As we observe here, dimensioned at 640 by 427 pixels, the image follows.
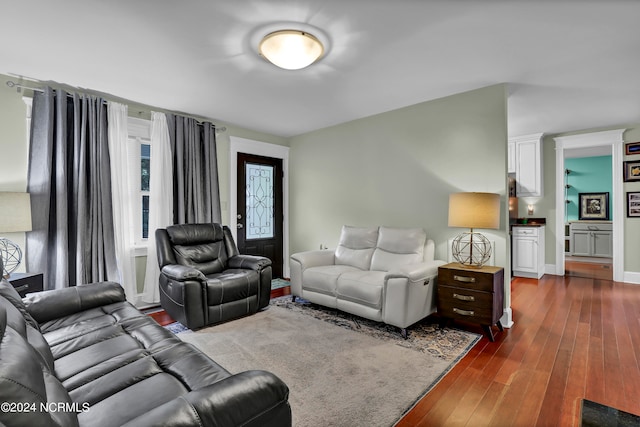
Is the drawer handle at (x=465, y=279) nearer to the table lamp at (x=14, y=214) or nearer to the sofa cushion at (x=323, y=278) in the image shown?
the sofa cushion at (x=323, y=278)

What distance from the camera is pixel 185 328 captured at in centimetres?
314

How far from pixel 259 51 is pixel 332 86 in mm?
977

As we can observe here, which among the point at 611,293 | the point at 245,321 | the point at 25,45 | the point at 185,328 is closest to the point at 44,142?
the point at 25,45

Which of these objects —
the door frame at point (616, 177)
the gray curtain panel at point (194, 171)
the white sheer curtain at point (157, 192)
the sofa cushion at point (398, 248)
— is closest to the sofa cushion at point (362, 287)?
the sofa cushion at point (398, 248)

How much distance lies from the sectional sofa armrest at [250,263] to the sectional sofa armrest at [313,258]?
377 mm

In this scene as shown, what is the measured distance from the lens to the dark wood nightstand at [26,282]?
254 centimetres

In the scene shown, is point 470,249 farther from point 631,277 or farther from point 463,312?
point 631,277

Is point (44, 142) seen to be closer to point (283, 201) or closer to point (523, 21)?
point (283, 201)

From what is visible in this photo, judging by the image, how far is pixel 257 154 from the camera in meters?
5.12

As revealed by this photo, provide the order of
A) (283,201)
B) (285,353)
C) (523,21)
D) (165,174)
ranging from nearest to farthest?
(523,21) < (285,353) < (165,174) < (283,201)

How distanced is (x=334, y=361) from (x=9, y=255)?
315 centimetres

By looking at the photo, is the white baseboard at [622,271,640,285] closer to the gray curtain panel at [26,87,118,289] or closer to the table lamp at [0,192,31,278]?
the gray curtain panel at [26,87,118,289]

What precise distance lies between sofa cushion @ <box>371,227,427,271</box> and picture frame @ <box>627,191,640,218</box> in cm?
387

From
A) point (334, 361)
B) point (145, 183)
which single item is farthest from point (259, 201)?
point (334, 361)
